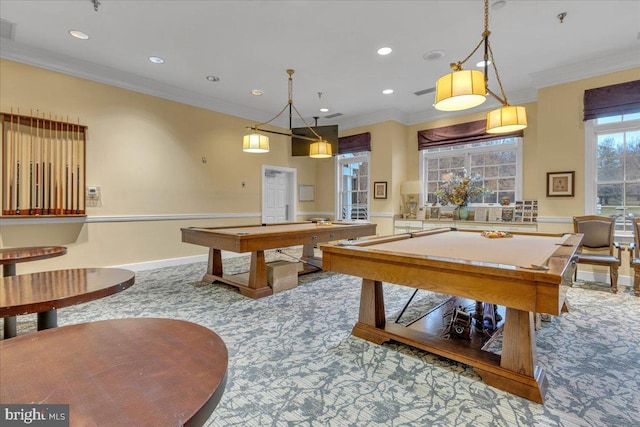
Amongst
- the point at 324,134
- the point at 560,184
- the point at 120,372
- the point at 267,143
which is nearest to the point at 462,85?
the point at 120,372

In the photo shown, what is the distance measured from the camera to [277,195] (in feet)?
23.0

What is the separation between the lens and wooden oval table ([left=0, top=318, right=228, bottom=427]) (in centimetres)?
57

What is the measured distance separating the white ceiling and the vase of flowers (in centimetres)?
153

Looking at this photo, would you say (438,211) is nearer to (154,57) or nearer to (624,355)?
(624,355)

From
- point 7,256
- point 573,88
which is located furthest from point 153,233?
point 573,88

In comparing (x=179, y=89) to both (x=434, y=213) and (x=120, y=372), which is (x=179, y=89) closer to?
(x=434, y=213)

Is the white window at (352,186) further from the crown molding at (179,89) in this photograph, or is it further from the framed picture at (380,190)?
the crown molding at (179,89)

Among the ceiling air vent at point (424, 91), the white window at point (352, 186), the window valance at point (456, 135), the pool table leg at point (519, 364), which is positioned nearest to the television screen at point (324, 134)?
the white window at point (352, 186)

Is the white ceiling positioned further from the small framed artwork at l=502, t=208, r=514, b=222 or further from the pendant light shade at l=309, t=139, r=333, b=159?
the small framed artwork at l=502, t=208, r=514, b=222

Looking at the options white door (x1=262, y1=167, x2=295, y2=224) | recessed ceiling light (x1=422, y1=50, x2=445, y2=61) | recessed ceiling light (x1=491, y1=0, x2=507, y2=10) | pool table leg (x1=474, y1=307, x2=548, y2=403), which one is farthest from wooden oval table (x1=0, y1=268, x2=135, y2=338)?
white door (x1=262, y1=167, x2=295, y2=224)

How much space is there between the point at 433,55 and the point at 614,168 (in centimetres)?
294

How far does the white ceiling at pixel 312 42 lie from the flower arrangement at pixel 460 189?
5.01 ft

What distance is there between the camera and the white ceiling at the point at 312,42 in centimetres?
300

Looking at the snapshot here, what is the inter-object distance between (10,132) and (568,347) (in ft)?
20.5
